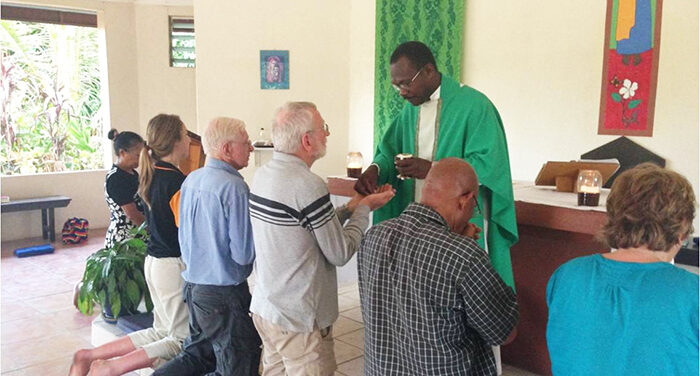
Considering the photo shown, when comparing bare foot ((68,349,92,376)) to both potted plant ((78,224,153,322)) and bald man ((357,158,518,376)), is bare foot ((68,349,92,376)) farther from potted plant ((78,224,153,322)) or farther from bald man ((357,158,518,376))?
bald man ((357,158,518,376))

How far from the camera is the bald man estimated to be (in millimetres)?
1494

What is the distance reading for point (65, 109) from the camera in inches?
309

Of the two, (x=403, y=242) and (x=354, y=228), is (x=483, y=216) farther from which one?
(x=403, y=242)

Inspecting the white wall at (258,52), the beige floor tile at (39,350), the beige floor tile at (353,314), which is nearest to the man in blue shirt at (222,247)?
the beige floor tile at (353,314)

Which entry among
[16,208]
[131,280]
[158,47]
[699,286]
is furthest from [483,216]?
[158,47]

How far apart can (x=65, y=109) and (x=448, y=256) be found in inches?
297

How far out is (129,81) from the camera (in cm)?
797

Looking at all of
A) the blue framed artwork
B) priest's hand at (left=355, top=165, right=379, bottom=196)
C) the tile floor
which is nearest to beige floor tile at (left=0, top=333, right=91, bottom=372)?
the tile floor

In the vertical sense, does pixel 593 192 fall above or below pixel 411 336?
above

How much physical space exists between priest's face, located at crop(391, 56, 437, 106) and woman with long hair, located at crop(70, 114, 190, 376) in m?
1.13

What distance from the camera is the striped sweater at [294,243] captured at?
1957 mm

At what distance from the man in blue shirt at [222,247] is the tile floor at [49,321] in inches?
31.9

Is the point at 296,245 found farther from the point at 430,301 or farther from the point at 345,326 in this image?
the point at 345,326

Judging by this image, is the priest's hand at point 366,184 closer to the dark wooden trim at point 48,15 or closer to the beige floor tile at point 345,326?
the beige floor tile at point 345,326
